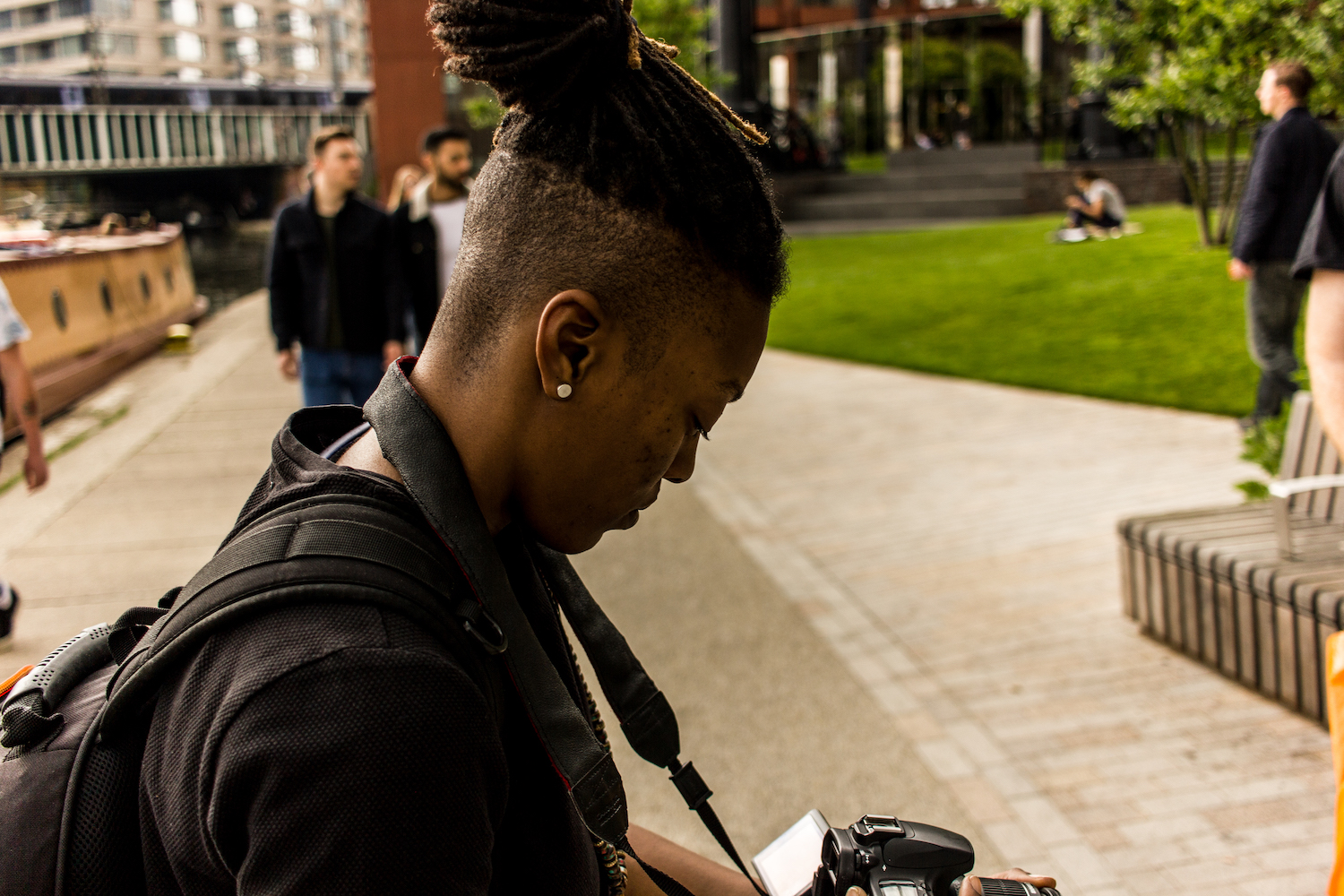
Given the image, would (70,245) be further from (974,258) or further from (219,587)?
(219,587)

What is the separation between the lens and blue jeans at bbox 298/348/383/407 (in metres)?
6.27

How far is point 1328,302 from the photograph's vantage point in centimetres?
273

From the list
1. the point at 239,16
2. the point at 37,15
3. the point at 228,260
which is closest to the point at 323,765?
the point at 239,16

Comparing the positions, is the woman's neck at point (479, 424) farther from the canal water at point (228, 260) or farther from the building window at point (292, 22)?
the building window at point (292, 22)

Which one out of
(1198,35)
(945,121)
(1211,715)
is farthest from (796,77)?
(1211,715)

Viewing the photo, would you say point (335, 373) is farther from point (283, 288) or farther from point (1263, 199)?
point (1263, 199)

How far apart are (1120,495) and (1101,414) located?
2.26 metres

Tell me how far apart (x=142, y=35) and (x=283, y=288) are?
8920mm

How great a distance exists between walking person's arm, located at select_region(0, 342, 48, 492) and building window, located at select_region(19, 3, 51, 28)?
1033cm

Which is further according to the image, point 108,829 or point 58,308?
point 58,308

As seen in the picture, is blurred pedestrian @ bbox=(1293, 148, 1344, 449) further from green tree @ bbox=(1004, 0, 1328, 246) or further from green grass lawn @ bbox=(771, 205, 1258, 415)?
green tree @ bbox=(1004, 0, 1328, 246)

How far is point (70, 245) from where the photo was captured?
15297mm

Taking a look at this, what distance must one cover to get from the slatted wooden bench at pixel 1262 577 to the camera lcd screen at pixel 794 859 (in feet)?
9.11

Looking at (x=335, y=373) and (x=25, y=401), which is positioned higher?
(x=25, y=401)
